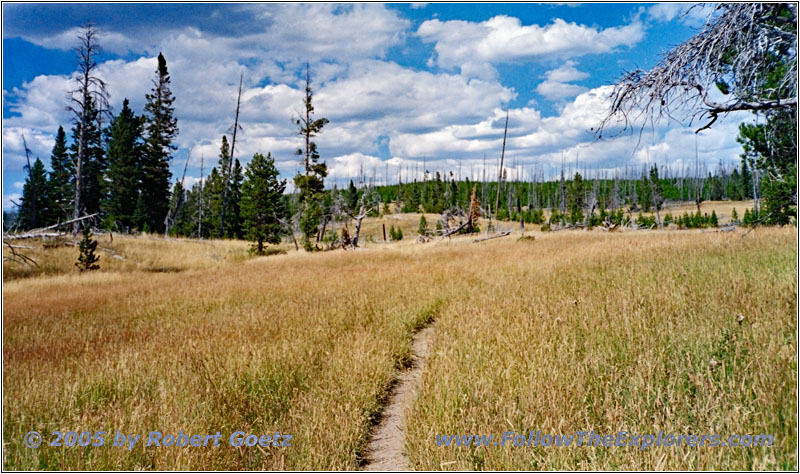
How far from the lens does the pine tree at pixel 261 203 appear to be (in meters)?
30.2

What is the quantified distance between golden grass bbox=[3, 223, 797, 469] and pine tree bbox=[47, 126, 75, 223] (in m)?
42.9

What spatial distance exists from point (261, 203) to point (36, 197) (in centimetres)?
3338

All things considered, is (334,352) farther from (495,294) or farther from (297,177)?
(297,177)

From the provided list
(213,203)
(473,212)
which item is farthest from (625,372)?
(213,203)

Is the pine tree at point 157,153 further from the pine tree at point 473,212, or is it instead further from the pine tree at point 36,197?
the pine tree at point 473,212

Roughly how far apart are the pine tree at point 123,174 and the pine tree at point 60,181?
134 inches

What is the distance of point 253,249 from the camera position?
28.0m

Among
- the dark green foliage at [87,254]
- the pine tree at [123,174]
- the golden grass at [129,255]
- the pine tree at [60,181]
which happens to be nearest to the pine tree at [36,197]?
the pine tree at [60,181]

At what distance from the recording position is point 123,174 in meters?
42.0

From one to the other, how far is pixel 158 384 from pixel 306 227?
28.7 m

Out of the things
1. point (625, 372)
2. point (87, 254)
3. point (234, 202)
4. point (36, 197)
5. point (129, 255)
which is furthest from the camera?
point (234, 202)

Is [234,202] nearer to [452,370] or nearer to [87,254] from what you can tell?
[87,254]

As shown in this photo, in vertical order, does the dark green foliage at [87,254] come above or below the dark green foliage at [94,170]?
below

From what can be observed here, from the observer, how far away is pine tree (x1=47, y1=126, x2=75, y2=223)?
4266 centimetres
